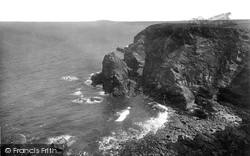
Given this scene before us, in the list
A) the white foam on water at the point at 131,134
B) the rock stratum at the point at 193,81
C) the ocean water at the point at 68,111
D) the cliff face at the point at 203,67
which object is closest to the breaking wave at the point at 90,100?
the ocean water at the point at 68,111

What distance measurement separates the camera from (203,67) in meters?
58.8

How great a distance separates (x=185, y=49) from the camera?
61062mm

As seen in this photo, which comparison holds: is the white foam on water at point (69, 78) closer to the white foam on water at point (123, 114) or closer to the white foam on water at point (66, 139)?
the white foam on water at point (123, 114)

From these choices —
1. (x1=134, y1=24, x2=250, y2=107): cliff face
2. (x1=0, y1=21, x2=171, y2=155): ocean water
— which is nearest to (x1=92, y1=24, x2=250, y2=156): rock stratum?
(x1=134, y1=24, x2=250, y2=107): cliff face

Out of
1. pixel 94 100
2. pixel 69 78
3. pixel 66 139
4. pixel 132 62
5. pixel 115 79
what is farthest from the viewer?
pixel 132 62

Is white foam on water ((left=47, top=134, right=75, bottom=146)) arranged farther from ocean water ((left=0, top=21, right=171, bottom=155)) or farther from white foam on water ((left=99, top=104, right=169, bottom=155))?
white foam on water ((left=99, top=104, right=169, bottom=155))

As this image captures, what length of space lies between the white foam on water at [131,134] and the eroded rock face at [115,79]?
17.3 meters

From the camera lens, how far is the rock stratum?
41.0 metres

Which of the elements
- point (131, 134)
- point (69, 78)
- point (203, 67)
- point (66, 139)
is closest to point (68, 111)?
point (66, 139)

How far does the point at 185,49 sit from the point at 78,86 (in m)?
42.8

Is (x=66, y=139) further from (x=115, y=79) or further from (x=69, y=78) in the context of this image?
(x=69, y=78)

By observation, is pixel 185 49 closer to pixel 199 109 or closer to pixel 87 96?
pixel 199 109

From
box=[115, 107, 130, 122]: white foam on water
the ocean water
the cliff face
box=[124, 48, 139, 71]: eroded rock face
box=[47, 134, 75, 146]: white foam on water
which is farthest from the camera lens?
box=[124, 48, 139, 71]: eroded rock face

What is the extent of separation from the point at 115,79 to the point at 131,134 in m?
25.4
